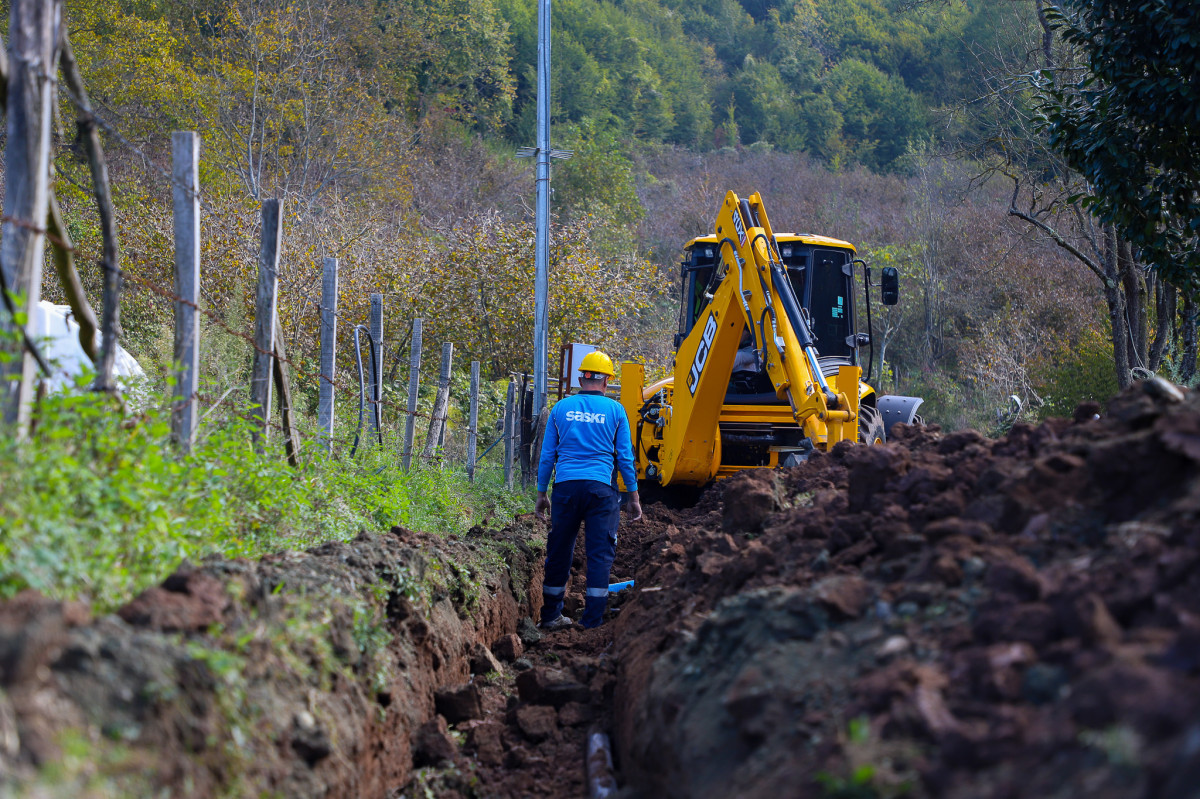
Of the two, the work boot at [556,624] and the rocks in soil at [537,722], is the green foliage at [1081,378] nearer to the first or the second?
the work boot at [556,624]

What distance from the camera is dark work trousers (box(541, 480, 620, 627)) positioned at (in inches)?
309

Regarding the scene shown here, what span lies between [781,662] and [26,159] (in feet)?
12.3

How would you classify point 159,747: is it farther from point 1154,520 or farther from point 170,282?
point 170,282

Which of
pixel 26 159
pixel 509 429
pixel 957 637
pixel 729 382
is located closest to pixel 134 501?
pixel 26 159

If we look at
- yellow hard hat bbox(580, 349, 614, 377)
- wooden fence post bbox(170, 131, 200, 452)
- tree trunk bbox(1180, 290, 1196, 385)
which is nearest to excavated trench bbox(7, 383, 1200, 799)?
wooden fence post bbox(170, 131, 200, 452)

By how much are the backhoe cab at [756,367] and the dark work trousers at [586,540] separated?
1.77 m

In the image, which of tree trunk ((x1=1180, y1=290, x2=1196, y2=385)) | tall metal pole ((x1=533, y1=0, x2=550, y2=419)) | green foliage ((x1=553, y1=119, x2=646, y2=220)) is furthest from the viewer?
green foliage ((x1=553, y1=119, x2=646, y2=220))

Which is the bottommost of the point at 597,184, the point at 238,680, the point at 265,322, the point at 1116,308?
the point at 238,680

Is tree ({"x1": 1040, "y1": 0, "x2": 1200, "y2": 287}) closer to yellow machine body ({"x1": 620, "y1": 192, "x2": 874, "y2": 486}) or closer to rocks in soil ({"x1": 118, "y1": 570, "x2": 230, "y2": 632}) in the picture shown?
yellow machine body ({"x1": 620, "y1": 192, "x2": 874, "y2": 486})

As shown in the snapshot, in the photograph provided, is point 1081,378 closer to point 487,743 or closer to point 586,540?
point 586,540

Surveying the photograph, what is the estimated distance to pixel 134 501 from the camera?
379 cm

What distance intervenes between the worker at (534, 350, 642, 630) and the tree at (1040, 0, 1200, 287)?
20.5 feet

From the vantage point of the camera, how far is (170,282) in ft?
59.2

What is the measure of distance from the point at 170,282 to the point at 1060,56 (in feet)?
54.2
